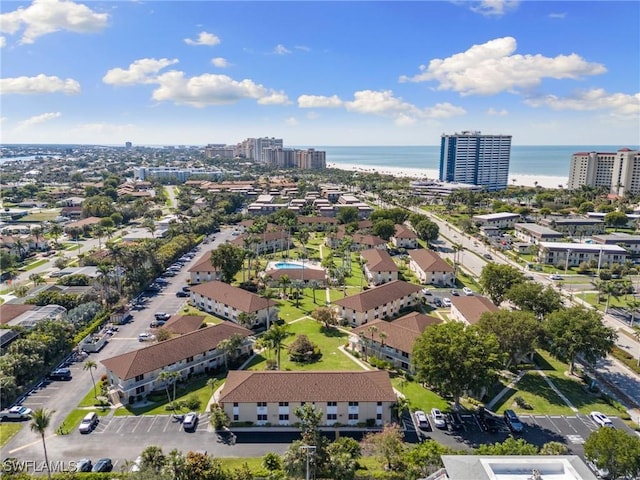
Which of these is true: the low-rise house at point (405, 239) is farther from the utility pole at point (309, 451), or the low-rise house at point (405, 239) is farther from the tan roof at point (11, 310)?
the utility pole at point (309, 451)

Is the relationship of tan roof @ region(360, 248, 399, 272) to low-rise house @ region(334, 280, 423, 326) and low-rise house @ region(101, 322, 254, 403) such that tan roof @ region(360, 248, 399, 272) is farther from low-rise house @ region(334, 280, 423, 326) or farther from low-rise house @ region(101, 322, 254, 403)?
low-rise house @ region(101, 322, 254, 403)

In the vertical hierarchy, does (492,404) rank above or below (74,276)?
below

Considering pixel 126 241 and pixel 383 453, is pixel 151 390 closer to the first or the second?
pixel 383 453

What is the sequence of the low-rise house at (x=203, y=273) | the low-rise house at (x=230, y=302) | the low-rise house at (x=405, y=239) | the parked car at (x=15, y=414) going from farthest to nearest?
the low-rise house at (x=405, y=239), the low-rise house at (x=203, y=273), the low-rise house at (x=230, y=302), the parked car at (x=15, y=414)

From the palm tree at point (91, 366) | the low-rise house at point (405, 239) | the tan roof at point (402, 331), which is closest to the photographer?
the palm tree at point (91, 366)

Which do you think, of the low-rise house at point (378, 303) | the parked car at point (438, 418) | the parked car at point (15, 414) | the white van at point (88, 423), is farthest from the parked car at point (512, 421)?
the parked car at point (15, 414)

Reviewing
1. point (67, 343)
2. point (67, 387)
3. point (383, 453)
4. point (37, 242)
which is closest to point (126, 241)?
point (37, 242)
